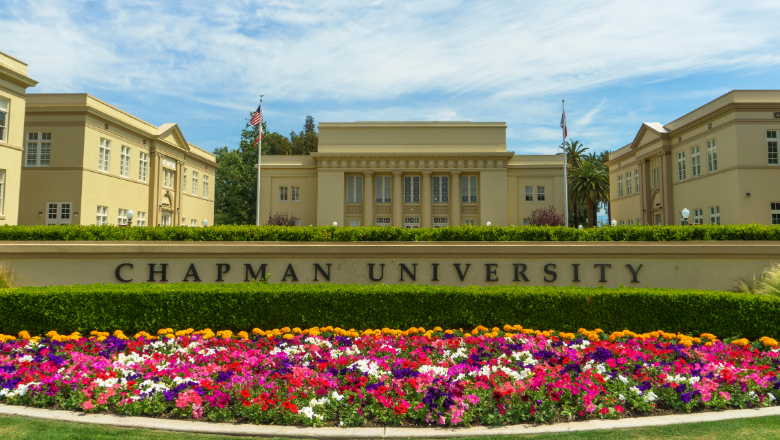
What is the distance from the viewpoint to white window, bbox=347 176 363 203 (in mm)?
47188

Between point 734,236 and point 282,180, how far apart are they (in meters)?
41.5

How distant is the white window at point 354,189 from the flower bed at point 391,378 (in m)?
39.5

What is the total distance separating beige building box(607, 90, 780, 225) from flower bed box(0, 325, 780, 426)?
22014 mm

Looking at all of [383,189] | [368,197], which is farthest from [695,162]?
[368,197]

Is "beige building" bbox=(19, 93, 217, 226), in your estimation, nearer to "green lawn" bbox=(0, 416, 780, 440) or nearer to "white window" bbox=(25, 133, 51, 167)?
"white window" bbox=(25, 133, 51, 167)

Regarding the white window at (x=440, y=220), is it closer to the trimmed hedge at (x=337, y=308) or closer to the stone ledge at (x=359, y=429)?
the trimmed hedge at (x=337, y=308)

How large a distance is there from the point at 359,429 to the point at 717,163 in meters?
35.5

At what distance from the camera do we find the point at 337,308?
933 centimetres

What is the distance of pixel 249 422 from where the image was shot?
4.94 m

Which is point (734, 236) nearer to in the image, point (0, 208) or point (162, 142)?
point (0, 208)

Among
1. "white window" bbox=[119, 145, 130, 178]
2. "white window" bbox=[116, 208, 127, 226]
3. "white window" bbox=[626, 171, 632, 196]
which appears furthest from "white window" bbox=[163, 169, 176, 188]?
"white window" bbox=[626, 171, 632, 196]

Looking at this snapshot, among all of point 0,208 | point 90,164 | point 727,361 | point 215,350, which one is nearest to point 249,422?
point 215,350

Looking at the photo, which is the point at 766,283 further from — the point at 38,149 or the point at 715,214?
the point at 38,149

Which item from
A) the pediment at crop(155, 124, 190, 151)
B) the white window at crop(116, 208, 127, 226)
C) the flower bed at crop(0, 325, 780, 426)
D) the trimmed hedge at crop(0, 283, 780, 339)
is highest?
the pediment at crop(155, 124, 190, 151)
